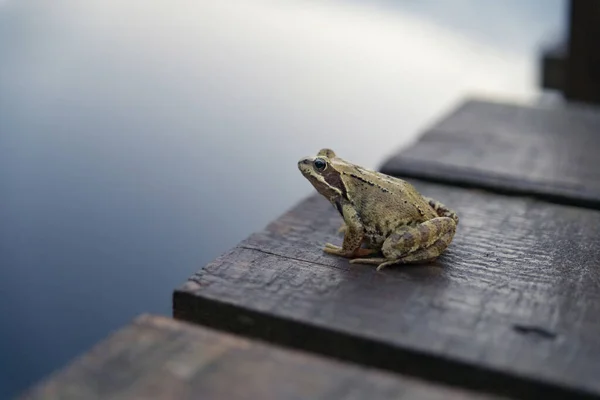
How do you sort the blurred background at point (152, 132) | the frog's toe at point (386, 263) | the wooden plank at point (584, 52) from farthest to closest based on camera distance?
the wooden plank at point (584, 52), the blurred background at point (152, 132), the frog's toe at point (386, 263)

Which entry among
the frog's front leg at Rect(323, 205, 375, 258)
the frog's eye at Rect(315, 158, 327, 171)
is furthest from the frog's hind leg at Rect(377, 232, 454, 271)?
the frog's eye at Rect(315, 158, 327, 171)

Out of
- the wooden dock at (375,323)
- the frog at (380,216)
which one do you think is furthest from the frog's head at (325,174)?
the wooden dock at (375,323)

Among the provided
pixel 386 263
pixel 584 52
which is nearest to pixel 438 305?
pixel 386 263

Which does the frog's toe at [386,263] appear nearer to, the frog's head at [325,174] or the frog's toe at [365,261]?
the frog's toe at [365,261]

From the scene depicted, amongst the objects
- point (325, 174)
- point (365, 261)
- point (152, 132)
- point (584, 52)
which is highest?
point (584, 52)

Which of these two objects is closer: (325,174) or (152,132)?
(325,174)

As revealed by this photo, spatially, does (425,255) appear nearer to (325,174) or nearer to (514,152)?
(325,174)
